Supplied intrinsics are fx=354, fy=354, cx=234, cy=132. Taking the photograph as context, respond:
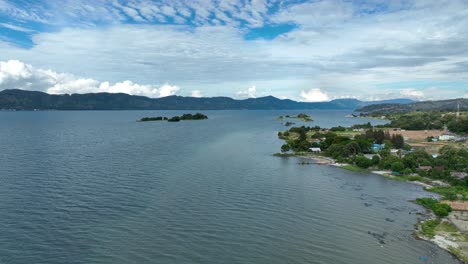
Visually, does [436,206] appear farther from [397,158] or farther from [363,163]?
[397,158]

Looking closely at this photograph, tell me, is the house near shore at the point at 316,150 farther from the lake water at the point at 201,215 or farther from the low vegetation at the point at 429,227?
the low vegetation at the point at 429,227

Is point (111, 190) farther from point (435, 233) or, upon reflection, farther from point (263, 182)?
point (435, 233)

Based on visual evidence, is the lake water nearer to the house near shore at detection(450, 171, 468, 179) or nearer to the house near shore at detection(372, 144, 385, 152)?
the house near shore at detection(450, 171, 468, 179)

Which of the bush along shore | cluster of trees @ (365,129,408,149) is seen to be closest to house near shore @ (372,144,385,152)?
the bush along shore

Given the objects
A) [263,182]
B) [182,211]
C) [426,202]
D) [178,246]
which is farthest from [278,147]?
[178,246]

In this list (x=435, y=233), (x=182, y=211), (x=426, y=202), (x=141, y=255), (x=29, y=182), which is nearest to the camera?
(x=141, y=255)

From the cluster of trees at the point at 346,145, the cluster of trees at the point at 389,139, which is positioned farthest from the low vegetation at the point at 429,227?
the cluster of trees at the point at 389,139
